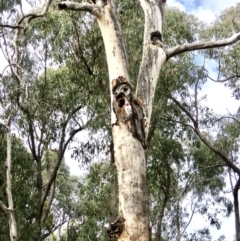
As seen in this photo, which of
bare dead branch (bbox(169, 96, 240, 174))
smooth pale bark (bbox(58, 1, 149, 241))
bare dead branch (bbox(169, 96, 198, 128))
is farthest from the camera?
bare dead branch (bbox(169, 96, 240, 174))

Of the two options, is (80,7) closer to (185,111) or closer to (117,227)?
(117,227)

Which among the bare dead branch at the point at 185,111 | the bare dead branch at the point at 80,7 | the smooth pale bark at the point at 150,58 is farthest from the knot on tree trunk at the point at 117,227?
the bare dead branch at the point at 185,111

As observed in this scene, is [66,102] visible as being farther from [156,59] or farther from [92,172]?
[156,59]

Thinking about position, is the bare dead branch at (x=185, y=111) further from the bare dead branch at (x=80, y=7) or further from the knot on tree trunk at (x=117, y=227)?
the knot on tree trunk at (x=117, y=227)

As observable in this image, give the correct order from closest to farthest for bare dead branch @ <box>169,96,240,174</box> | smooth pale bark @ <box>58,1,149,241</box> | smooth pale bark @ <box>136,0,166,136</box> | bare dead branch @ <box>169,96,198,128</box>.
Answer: smooth pale bark @ <box>58,1,149,241</box> < smooth pale bark @ <box>136,0,166,136</box> < bare dead branch @ <box>169,96,198,128</box> < bare dead branch @ <box>169,96,240,174</box>

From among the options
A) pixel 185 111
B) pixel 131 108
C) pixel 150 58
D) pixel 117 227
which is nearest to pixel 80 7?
pixel 150 58

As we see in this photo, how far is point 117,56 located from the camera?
361 centimetres

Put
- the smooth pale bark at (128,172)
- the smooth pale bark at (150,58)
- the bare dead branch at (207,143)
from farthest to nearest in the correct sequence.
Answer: the bare dead branch at (207,143), the smooth pale bark at (150,58), the smooth pale bark at (128,172)

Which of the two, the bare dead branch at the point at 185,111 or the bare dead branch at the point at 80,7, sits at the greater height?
the bare dead branch at the point at 185,111

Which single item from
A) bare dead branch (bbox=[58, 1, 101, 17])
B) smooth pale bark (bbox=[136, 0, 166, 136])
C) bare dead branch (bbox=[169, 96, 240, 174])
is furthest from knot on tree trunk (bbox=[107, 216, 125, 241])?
bare dead branch (bbox=[169, 96, 240, 174])

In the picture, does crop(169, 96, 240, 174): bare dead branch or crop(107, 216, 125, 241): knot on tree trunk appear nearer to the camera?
crop(107, 216, 125, 241): knot on tree trunk

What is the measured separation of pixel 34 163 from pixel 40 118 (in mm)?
1349

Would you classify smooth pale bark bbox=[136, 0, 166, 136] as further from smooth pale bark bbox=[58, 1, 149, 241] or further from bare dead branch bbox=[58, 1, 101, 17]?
bare dead branch bbox=[58, 1, 101, 17]

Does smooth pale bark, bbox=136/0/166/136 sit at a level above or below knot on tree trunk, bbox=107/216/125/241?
A: above
